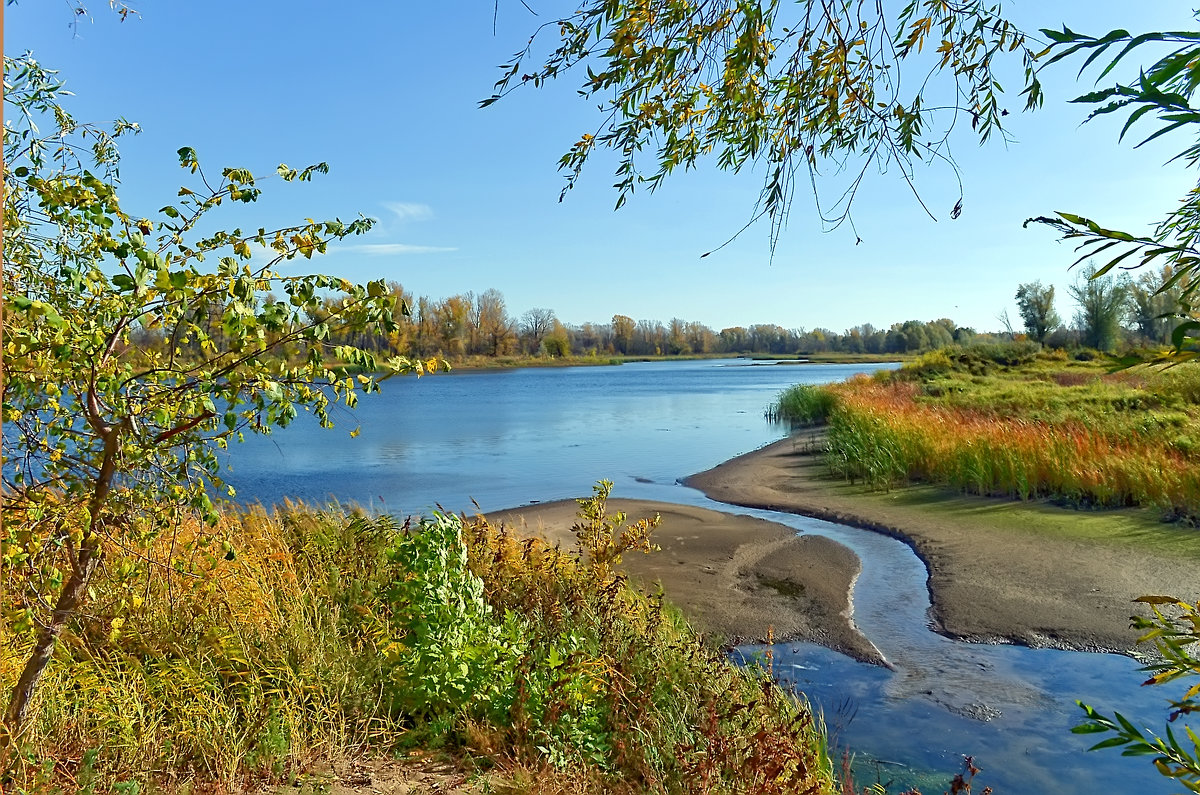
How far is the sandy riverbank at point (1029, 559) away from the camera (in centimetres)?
777

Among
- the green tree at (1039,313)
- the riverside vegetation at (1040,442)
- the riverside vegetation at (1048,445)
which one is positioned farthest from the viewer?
the green tree at (1039,313)

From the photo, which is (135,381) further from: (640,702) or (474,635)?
(640,702)

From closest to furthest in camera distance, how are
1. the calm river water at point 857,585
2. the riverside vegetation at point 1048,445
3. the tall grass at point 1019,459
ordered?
the calm river water at point 857,585 < the riverside vegetation at point 1048,445 < the tall grass at point 1019,459

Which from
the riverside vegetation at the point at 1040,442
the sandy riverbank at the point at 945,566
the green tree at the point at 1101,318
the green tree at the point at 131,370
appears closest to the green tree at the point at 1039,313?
the green tree at the point at 1101,318

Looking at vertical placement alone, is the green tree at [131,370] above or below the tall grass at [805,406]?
above

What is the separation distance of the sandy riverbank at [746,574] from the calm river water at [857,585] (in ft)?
1.00

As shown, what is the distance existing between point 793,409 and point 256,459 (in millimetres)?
19196

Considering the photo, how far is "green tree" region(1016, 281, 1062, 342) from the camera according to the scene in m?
44.6

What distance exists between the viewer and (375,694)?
14.9 feet

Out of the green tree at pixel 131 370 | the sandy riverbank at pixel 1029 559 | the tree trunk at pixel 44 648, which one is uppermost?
the green tree at pixel 131 370

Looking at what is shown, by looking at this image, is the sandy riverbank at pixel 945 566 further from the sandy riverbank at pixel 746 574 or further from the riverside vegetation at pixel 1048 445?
the riverside vegetation at pixel 1048 445

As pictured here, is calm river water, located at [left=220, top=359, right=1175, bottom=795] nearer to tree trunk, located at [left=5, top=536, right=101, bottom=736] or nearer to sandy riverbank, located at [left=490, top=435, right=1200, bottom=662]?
sandy riverbank, located at [left=490, top=435, right=1200, bottom=662]

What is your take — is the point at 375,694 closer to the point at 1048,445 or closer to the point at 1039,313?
the point at 1048,445

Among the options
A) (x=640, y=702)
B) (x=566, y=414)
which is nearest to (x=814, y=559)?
(x=640, y=702)
